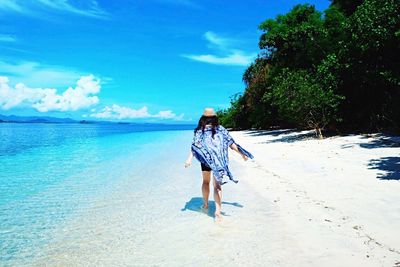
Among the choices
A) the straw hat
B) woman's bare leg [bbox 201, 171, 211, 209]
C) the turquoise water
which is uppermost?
the straw hat

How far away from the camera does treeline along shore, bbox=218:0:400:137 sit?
1645 cm

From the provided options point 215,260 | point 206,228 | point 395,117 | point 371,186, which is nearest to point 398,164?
point 371,186

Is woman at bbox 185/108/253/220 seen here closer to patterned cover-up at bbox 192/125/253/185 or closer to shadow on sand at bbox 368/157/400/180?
patterned cover-up at bbox 192/125/253/185

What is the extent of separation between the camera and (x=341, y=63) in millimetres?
19984

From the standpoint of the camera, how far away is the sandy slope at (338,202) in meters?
4.69

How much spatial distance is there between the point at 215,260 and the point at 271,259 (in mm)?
683

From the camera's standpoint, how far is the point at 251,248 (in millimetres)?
5039

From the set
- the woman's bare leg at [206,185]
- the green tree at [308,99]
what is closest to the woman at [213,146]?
the woman's bare leg at [206,185]

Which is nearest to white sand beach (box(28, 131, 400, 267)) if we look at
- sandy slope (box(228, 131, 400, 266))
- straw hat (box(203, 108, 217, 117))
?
sandy slope (box(228, 131, 400, 266))

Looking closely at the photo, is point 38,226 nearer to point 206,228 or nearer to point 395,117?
point 206,228

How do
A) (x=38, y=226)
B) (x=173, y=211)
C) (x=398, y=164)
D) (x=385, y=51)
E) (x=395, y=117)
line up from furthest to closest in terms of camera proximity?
(x=395, y=117) → (x=385, y=51) → (x=398, y=164) → (x=173, y=211) → (x=38, y=226)

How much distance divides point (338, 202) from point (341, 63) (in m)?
14.6

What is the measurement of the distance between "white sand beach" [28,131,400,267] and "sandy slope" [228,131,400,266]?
0.01m

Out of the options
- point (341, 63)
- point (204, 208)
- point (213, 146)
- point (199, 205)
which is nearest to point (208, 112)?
point (213, 146)
